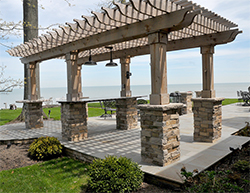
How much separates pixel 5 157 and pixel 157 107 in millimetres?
4242

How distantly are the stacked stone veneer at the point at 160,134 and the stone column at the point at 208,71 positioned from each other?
183cm

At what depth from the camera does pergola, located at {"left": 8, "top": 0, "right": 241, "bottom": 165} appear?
3.63m

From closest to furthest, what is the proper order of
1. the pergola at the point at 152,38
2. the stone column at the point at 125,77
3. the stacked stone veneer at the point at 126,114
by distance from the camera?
the pergola at the point at 152,38 < the stacked stone veneer at the point at 126,114 < the stone column at the point at 125,77

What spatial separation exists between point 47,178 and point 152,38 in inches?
135

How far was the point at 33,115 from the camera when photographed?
805 cm

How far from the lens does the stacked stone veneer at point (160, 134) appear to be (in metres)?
3.73

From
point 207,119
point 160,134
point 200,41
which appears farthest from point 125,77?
point 160,134

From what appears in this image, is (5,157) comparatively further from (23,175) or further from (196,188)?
(196,188)

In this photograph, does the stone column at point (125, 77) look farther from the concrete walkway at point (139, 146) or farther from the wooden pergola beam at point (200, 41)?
the concrete walkway at point (139, 146)

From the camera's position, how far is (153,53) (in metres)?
3.91

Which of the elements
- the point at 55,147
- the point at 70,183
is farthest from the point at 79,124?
the point at 70,183

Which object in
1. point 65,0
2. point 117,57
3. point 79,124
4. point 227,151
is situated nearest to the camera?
point 227,151

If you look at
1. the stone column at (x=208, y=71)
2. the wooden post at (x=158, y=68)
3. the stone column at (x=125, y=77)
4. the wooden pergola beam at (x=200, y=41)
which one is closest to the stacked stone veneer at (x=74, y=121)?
the stone column at (x=125, y=77)

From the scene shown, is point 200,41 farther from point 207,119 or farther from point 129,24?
point 129,24
